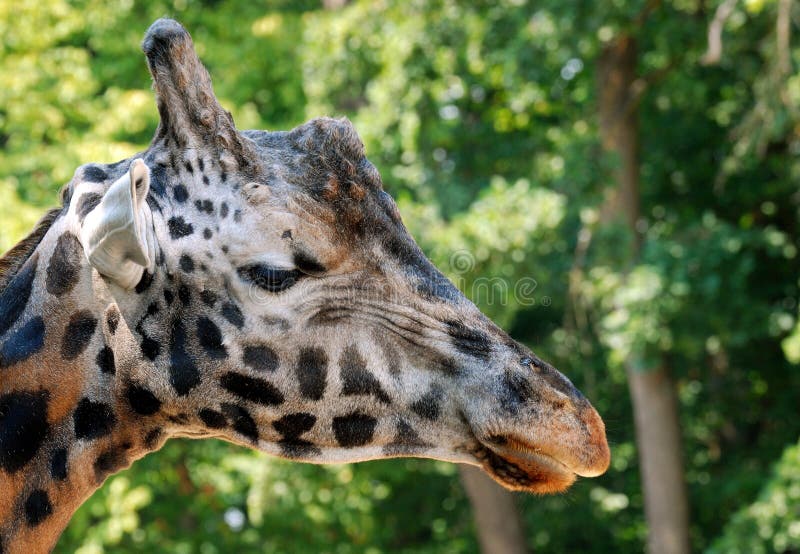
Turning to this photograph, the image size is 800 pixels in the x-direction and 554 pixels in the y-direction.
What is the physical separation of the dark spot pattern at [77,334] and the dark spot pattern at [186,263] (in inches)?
9.6

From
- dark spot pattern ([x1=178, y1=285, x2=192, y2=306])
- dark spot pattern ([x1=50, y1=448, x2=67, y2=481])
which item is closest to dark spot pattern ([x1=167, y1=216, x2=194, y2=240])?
dark spot pattern ([x1=178, y1=285, x2=192, y2=306])

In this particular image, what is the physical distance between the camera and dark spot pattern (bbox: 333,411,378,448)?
2.37 meters

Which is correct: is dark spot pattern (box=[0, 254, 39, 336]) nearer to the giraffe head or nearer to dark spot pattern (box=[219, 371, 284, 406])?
the giraffe head

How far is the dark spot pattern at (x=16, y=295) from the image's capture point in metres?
2.42

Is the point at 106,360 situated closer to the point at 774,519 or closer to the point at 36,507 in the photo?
the point at 36,507

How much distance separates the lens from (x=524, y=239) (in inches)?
482

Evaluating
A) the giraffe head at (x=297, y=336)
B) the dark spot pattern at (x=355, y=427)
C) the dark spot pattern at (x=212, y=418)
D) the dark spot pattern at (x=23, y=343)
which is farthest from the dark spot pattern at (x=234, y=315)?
the dark spot pattern at (x=23, y=343)

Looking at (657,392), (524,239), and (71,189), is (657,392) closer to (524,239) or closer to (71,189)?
(524,239)

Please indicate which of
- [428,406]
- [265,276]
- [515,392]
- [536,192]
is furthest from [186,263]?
[536,192]

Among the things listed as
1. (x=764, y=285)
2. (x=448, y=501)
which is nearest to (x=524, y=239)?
(x=764, y=285)

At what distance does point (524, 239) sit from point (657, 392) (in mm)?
4579

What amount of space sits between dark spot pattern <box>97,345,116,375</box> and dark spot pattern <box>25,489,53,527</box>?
12.5 inches

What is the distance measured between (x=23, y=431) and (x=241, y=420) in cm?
51

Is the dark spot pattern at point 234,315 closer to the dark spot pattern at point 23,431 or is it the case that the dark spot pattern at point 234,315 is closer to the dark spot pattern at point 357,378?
the dark spot pattern at point 357,378
